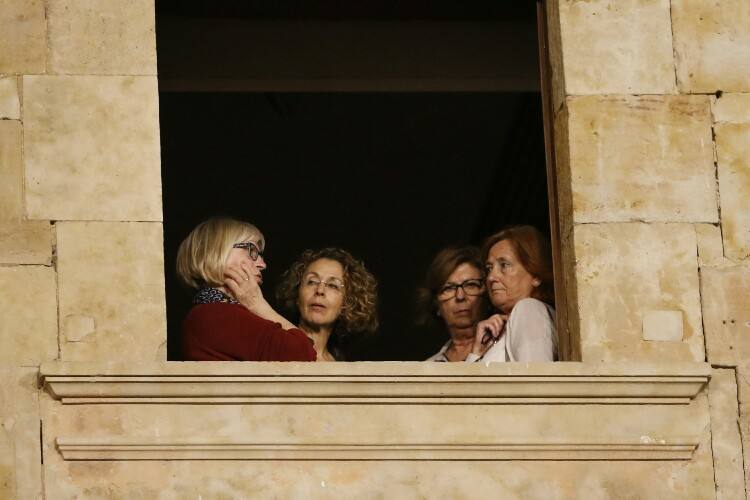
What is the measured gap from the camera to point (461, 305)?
27.1 ft

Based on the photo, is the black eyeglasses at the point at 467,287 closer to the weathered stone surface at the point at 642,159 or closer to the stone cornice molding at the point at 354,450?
the weathered stone surface at the point at 642,159

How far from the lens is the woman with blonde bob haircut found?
734cm

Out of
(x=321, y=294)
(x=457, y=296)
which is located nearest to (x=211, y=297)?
(x=321, y=294)

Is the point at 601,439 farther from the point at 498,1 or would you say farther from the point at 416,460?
the point at 498,1

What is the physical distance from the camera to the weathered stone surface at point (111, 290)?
7047mm

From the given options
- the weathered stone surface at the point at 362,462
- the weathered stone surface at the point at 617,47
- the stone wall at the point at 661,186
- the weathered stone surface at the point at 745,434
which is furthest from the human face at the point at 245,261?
the weathered stone surface at the point at 745,434

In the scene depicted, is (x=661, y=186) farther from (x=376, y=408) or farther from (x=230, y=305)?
(x=230, y=305)

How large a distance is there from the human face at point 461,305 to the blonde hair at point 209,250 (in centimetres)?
88

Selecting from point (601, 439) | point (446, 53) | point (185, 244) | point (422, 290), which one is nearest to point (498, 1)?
point (446, 53)

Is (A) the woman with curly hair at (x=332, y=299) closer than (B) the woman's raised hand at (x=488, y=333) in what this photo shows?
No

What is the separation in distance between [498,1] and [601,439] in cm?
258

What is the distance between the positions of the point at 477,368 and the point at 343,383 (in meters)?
0.40

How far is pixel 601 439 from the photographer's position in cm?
701

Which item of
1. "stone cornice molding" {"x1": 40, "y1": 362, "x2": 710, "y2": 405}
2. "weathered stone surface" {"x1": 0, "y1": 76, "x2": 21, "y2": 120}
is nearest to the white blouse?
"stone cornice molding" {"x1": 40, "y1": 362, "x2": 710, "y2": 405}
